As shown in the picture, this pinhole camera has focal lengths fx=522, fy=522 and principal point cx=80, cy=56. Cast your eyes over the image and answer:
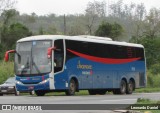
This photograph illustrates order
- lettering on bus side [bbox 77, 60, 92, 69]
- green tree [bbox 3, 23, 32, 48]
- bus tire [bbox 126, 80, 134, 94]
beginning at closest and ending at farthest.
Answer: lettering on bus side [bbox 77, 60, 92, 69] < bus tire [bbox 126, 80, 134, 94] < green tree [bbox 3, 23, 32, 48]

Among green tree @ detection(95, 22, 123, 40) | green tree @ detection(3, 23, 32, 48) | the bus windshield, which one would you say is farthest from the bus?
green tree @ detection(3, 23, 32, 48)

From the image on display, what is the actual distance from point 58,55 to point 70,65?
44.7 inches

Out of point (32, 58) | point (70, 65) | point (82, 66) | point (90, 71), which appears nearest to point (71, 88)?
point (70, 65)

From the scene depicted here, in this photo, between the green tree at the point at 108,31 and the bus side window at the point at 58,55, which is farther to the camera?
the green tree at the point at 108,31

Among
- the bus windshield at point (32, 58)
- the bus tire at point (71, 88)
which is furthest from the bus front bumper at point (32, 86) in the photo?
the bus tire at point (71, 88)

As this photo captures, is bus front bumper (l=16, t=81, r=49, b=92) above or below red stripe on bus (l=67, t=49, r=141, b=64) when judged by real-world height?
below

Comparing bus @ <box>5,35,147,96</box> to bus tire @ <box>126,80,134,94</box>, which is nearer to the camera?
bus @ <box>5,35,147,96</box>

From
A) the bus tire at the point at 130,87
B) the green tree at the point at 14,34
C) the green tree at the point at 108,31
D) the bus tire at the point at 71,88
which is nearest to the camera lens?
the bus tire at the point at 71,88

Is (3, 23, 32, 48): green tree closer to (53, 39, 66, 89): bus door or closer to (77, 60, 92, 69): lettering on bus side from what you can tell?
(77, 60, 92, 69): lettering on bus side

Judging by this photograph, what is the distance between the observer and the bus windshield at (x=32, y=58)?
28323 mm

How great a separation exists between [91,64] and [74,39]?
2.43 meters

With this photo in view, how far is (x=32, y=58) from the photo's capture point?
2855 centimetres

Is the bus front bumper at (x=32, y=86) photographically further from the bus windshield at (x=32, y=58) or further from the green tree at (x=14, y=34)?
the green tree at (x=14, y=34)

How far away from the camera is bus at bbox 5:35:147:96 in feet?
92.9
